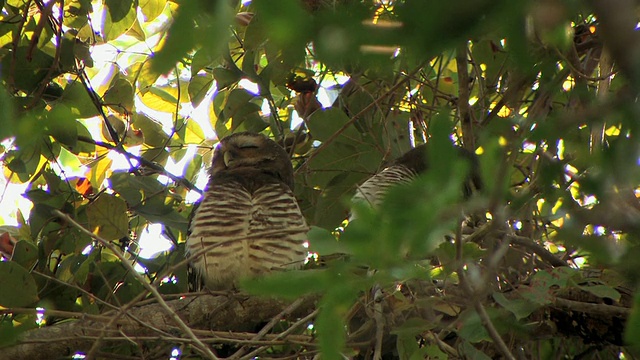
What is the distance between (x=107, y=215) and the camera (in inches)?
125

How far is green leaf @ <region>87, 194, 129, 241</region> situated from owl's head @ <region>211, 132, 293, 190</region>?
0.78 metres

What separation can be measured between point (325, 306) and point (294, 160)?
323cm

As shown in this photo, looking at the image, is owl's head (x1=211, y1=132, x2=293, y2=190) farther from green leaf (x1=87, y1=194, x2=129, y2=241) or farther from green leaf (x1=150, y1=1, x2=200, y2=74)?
green leaf (x1=150, y1=1, x2=200, y2=74)

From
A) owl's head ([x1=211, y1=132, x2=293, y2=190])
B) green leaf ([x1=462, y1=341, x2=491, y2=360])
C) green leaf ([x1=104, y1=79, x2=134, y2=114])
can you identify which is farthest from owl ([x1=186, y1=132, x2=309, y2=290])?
green leaf ([x1=462, y1=341, x2=491, y2=360])

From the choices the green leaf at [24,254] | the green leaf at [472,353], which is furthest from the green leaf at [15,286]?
the green leaf at [472,353]

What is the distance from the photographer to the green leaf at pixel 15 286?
2.82 m

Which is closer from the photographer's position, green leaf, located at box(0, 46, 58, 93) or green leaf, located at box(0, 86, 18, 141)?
green leaf, located at box(0, 86, 18, 141)

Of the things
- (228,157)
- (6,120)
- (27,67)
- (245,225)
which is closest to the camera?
(6,120)

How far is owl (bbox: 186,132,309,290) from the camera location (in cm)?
337

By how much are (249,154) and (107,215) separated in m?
0.93

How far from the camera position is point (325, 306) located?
1064 millimetres

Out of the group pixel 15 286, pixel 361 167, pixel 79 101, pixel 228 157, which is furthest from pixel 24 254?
pixel 361 167

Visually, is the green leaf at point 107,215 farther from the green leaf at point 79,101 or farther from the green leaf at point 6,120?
the green leaf at point 6,120

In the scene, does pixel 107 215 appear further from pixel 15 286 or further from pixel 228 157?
pixel 228 157
